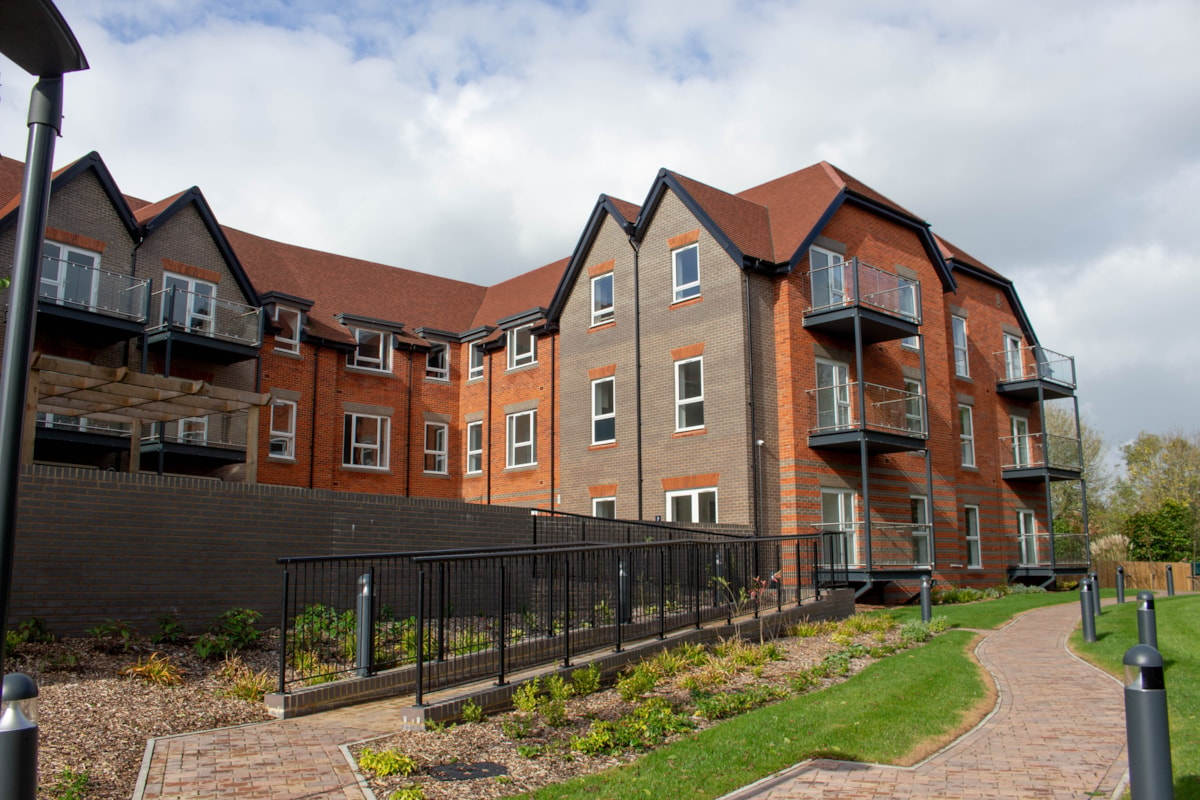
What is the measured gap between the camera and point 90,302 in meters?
21.1

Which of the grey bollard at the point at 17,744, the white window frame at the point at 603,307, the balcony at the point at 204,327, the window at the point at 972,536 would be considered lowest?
the grey bollard at the point at 17,744

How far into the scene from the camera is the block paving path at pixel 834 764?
636 centimetres

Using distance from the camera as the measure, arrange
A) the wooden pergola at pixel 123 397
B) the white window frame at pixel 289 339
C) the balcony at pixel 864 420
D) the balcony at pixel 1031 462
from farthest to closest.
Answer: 1. the balcony at pixel 1031 462
2. the white window frame at pixel 289 339
3. the balcony at pixel 864 420
4. the wooden pergola at pixel 123 397

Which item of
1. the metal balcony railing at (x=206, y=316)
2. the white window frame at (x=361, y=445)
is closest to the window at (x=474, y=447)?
the white window frame at (x=361, y=445)

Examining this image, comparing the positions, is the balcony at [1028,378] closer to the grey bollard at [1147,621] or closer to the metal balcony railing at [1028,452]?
the metal balcony railing at [1028,452]

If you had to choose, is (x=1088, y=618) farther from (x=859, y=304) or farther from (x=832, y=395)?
(x=832, y=395)

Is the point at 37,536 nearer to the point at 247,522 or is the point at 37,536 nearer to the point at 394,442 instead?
the point at 247,522

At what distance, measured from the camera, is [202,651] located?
33.3ft

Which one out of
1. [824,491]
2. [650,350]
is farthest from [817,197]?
[824,491]

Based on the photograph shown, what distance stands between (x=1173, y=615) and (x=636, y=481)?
1144 cm

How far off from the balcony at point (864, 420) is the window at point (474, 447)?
11.6 metres

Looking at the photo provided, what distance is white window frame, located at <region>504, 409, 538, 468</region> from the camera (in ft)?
91.2

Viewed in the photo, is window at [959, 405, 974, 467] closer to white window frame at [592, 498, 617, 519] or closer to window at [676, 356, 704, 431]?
window at [676, 356, 704, 431]

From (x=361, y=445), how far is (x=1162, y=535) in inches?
1069
